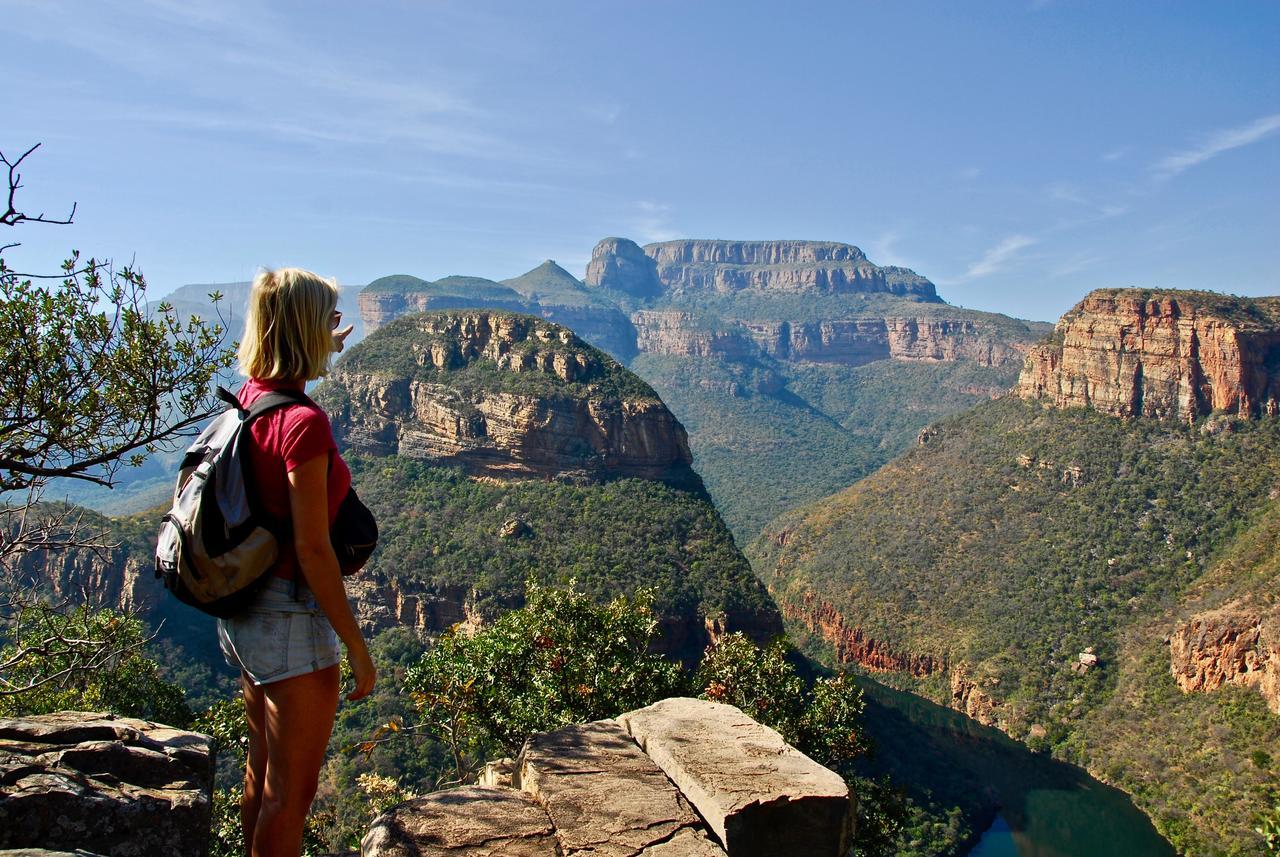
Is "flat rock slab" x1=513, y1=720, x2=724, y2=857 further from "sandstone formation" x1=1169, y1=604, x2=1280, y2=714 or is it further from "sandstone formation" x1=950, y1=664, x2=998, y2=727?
"sandstone formation" x1=950, y1=664, x2=998, y2=727

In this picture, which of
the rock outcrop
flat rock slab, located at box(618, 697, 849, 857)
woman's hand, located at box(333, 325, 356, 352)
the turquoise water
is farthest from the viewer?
the turquoise water

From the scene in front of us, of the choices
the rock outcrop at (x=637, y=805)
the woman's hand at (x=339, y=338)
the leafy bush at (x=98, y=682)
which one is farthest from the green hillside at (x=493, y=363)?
the woman's hand at (x=339, y=338)

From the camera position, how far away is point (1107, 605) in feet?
170

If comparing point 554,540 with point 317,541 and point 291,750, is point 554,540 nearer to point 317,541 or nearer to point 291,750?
point 291,750

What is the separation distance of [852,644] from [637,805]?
60.1 m

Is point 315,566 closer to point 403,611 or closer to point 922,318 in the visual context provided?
point 403,611

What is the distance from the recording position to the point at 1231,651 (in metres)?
39.2

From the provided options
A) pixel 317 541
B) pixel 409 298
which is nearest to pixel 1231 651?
pixel 317 541

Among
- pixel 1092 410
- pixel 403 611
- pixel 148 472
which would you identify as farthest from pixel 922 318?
pixel 148 472

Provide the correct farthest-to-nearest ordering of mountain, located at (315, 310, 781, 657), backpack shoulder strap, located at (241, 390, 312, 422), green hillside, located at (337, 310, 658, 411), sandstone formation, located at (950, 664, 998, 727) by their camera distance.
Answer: green hillside, located at (337, 310, 658, 411), sandstone formation, located at (950, 664, 998, 727), mountain, located at (315, 310, 781, 657), backpack shoulder strap, located at (241, 390, 312, 422)

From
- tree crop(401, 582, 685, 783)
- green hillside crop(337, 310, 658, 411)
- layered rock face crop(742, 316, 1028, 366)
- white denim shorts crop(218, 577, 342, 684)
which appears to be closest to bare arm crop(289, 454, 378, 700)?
white denim shorts crop(218, 577, 342, 684)

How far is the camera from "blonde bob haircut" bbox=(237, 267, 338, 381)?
3.91 metres

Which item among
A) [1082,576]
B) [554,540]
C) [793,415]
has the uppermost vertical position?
[793,415]

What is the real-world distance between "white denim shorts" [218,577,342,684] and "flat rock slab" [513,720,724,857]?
100 inches
